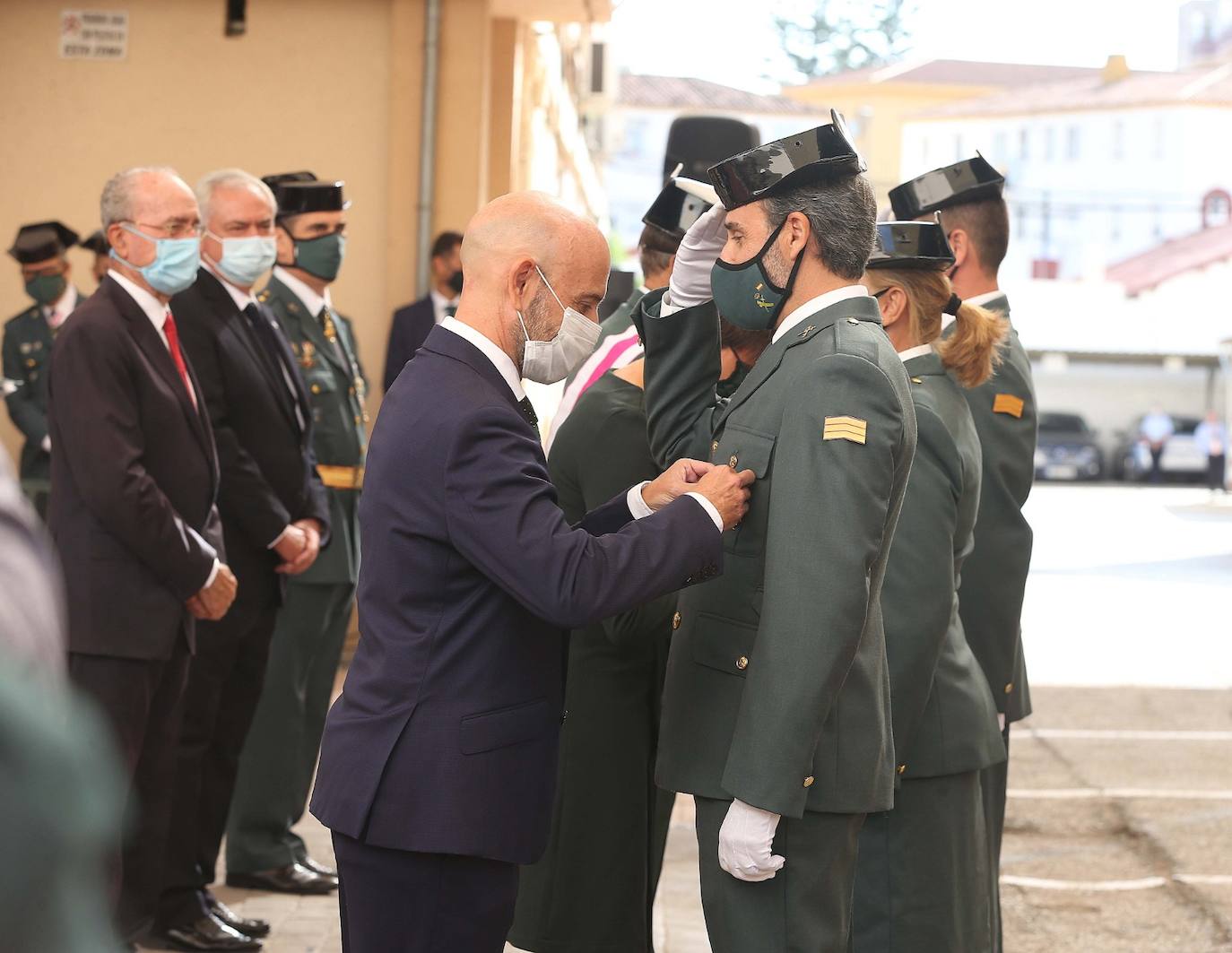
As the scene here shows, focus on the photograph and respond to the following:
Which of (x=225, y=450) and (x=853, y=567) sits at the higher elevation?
(x=853, y=567)

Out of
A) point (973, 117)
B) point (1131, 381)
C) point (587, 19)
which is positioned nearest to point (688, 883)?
point (587, 19)

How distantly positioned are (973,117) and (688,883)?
5993cm

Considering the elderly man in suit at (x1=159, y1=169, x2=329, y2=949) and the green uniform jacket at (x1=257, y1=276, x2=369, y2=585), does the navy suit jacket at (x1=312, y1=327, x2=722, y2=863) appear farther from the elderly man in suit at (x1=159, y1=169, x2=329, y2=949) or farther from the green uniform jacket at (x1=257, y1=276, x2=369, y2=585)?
the green uniform jacket at (x1=257, y1=276, x2=369, y2=585)

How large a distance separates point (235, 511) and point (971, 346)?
228 cm

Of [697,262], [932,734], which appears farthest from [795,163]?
[932,734]

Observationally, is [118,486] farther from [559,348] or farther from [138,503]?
[559,348]

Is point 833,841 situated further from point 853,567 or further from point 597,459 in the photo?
point 597,459

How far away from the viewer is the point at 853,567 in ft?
8.32

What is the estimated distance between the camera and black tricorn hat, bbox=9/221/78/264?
324 inches

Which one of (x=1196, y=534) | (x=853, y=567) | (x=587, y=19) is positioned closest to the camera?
(x=853, y=567)

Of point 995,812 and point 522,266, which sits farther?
point 995,812

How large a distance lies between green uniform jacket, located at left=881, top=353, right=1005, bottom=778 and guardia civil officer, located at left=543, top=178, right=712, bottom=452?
76 cm

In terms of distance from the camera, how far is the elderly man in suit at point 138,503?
13.5 feet

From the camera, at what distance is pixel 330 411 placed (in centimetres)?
571
